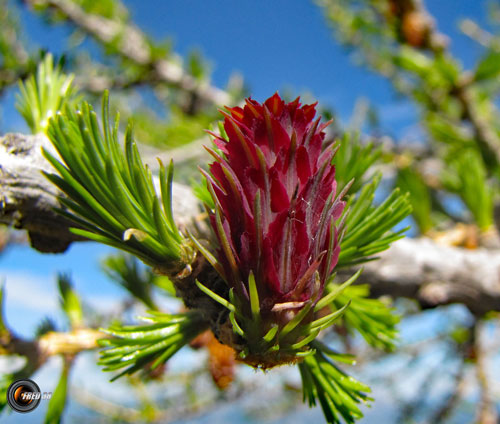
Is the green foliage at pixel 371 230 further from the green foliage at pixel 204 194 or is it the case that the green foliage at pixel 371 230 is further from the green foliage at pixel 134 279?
the green foliage at pixel 134 279

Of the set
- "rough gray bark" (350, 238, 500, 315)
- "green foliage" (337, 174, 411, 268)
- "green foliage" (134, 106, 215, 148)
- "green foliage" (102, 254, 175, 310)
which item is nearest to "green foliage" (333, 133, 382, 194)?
"green foliage" (337, 174, 411, 268)

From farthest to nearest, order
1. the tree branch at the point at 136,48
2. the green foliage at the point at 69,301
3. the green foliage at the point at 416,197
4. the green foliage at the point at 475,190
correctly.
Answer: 1. the tree branch at the point at 136,48
2. the green foliage at the point at 416,197
3. the green foliage at the point at 475,190
4. the green foliage at the point at 69,301

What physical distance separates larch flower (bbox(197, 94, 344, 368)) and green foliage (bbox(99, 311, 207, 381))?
0.11 meters

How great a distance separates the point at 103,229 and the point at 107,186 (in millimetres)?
47

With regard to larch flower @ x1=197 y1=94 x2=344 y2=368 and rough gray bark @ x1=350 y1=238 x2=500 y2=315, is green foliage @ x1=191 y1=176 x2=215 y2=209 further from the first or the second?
rough gray bark @ x1=350 y1=238 x2=500 y2=315

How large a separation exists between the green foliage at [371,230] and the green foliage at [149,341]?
0.18 meters

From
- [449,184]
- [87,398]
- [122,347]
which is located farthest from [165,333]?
[87,398]

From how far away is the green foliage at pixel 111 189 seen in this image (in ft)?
1.03

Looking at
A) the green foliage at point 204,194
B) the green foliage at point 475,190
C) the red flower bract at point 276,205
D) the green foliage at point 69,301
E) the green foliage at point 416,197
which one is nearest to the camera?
the red flower bract at point 276,205

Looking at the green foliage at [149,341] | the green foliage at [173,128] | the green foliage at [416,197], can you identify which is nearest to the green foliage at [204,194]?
the green foliage at [149,341]

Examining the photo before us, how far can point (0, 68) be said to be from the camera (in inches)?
47.7

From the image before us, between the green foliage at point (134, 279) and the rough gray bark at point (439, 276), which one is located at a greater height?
the rough gray bark at point (439, 276)

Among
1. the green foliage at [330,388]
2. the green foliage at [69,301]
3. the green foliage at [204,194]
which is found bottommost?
the green foliage at [69,301]

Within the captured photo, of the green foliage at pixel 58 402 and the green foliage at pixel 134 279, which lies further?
the green foliage at pixel 134 279
